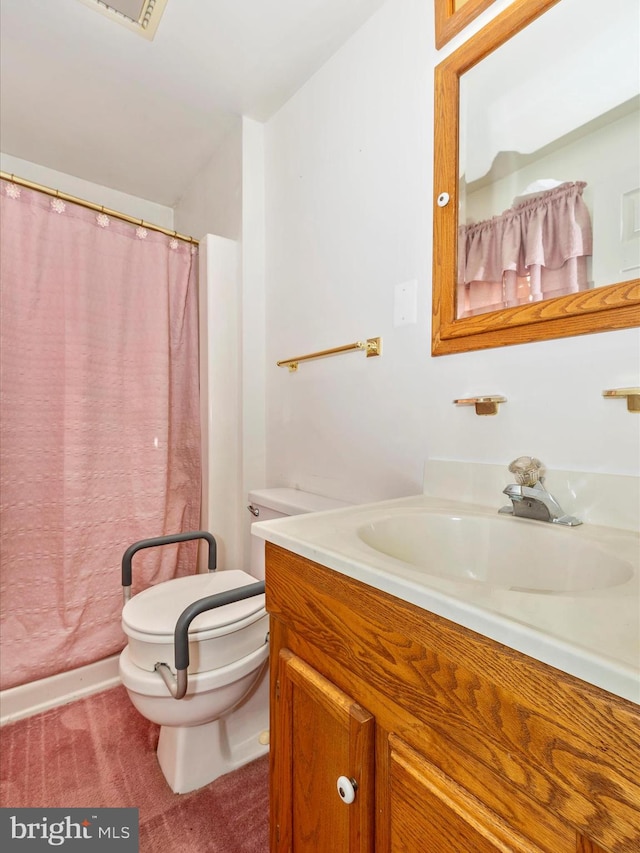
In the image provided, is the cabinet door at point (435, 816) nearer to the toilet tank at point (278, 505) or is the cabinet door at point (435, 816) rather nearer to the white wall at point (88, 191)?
the toilet tank at point (278, 505)

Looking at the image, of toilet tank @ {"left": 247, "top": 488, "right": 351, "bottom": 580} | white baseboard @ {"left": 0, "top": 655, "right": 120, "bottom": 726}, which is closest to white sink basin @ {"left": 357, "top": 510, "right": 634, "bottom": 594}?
toilet tank @ {"left": 247, "top": 488, "right": 351, "bottom": 580}

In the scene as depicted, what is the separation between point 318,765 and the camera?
23.8 inches

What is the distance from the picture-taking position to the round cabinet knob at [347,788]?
0.53 meters

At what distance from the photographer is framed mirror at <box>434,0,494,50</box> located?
0.95 meters

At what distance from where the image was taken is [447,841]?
42 centimetres

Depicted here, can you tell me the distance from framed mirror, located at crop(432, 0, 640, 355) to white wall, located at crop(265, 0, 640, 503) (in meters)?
0.05

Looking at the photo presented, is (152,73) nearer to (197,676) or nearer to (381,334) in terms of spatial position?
(381,334)

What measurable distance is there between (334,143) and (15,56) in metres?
1.17

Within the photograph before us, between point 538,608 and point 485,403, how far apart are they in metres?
0.58

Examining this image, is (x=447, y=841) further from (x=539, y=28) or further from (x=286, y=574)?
(x=539, y=28)

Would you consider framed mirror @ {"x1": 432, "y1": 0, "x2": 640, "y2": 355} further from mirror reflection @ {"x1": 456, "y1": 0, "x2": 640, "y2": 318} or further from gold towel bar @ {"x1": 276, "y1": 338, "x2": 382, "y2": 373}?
gold towel bar @ {"x1": 276, "y1": 338, "x2": 382, "y2": 373}

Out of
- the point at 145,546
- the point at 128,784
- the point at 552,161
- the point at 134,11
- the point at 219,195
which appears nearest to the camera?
the point at 552,161

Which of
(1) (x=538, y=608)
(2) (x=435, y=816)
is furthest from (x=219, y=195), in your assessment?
(2) (x=435, y=816)

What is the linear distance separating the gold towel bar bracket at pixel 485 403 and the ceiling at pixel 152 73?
1245mm
